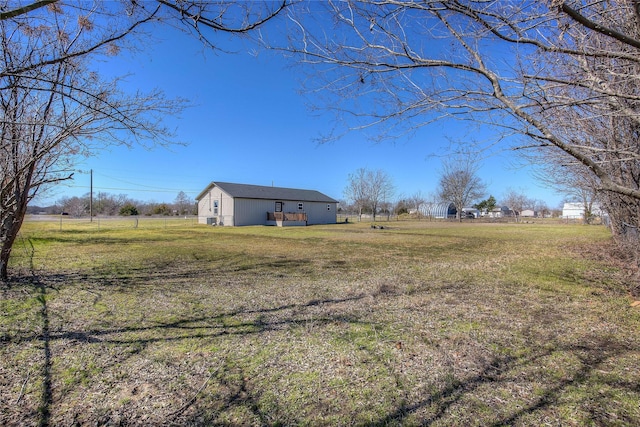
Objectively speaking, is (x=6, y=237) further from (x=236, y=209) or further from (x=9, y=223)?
(x=236, y=209)

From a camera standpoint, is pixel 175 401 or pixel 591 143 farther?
pixel 591 143

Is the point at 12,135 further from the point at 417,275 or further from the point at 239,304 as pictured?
the point at 417,275

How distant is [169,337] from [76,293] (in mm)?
2924

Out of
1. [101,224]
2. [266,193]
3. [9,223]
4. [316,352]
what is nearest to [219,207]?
[266,193]

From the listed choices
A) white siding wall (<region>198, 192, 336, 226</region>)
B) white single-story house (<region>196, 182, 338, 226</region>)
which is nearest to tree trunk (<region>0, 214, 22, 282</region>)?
white single-story house (<region>196, 182, 338, 226</region>)

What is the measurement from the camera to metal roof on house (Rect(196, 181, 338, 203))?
93.9ft

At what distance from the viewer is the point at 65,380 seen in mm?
2492

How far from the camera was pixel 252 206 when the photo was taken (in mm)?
29188

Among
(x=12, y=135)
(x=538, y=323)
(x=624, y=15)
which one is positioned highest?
(x=624, y=15)

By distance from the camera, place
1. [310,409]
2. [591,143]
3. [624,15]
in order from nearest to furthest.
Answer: [310,409] → [624,15] → [591,143]

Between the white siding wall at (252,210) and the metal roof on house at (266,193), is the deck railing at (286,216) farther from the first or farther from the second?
the metal roof on house at (266,193)

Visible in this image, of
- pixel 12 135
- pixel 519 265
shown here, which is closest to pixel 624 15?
pixel 519 265

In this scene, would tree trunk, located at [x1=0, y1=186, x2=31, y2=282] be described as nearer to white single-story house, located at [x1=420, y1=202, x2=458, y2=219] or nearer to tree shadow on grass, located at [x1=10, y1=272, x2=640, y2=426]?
tree shadow on grass, located at [x1=10, y1=272, x2=640, y2=426]

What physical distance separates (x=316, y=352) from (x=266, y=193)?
29.0 meters
